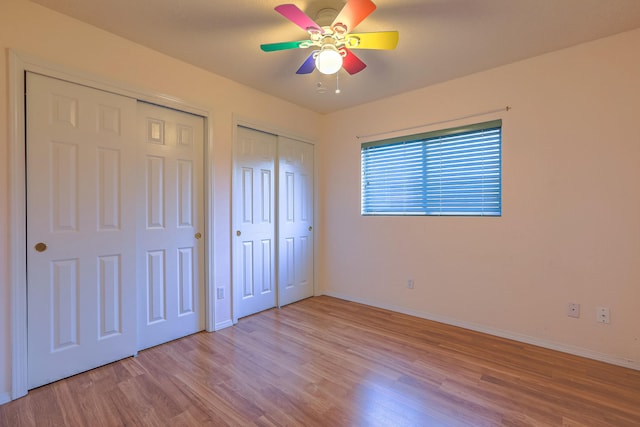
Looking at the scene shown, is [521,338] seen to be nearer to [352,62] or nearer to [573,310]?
[573,310]

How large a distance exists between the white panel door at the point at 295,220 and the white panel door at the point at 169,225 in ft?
3.30

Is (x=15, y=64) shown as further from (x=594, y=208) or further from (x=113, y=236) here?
(x=594, y=208)

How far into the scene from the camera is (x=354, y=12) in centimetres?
163

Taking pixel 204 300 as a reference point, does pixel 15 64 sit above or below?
above

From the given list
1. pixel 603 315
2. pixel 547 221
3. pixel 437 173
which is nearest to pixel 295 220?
pixel 437 173

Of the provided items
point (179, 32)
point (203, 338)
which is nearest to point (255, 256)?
point (203, 338)

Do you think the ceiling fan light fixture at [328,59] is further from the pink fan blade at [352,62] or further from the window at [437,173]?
the window at [437,173]

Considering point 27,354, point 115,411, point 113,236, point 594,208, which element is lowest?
point 115,411

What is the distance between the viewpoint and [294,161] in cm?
373

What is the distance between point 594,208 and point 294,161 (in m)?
2.91

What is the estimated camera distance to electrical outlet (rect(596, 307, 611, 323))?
2266 mm

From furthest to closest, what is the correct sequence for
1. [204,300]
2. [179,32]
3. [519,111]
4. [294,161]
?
[294,161]
[204,300]
[519,111]
[179,32]

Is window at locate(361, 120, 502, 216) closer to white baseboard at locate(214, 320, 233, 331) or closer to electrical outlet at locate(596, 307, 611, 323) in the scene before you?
electrical outlet at locate(596, 307, 611, 323)

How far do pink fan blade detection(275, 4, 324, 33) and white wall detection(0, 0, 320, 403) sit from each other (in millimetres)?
1449
